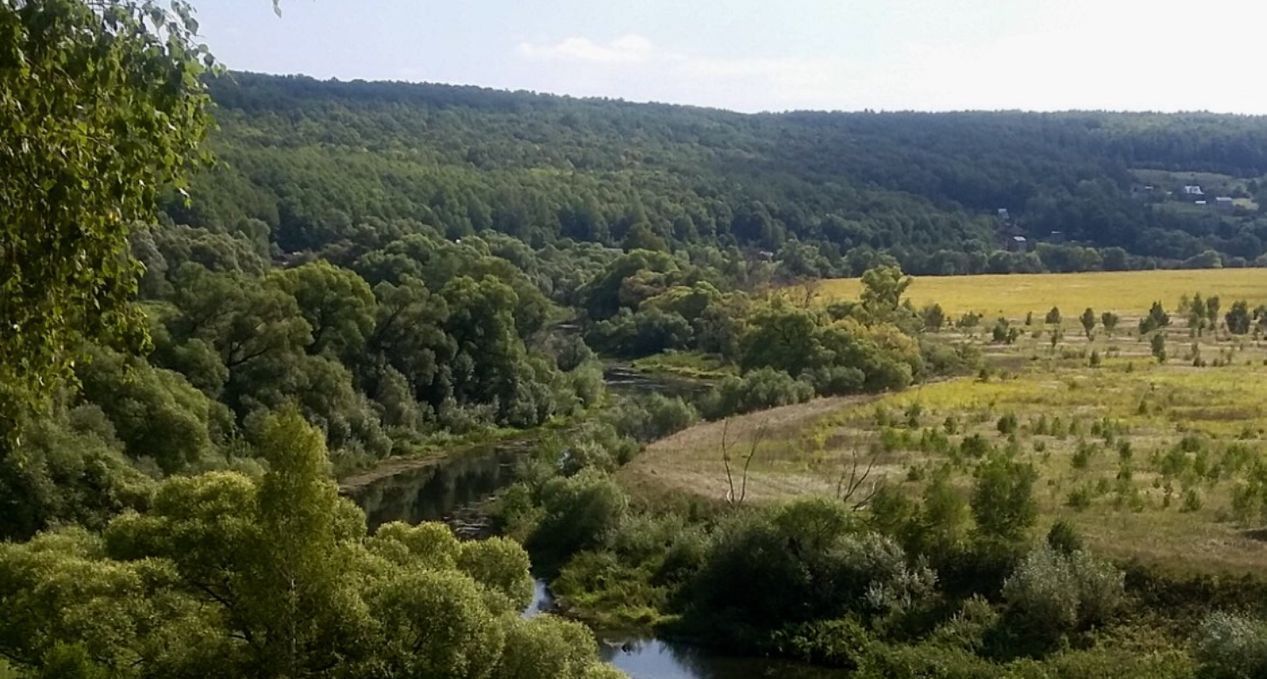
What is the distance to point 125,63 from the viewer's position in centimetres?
865

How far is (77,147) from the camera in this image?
325 inches

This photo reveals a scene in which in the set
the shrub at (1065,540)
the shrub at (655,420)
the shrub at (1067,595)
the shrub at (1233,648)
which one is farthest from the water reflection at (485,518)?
the shrub at (1233,648)

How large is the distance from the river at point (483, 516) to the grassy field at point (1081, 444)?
6316 millimetres

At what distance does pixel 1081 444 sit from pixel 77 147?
123 ft

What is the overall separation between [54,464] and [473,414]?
28.6 m

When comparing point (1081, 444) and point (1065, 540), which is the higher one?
point (1065, 540)

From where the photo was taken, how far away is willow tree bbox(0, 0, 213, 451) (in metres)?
8.16

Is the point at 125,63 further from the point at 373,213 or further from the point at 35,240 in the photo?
the point at 373,213

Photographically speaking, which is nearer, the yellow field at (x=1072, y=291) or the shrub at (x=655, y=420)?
the shrub at (x=655, y=420)

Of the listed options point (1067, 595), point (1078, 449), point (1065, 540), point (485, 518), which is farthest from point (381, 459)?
point (1067, 595)

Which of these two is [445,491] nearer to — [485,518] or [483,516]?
[483,516]

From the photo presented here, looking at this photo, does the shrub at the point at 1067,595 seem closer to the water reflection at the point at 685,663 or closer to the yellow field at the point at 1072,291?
the water reflection at the point at 685,663

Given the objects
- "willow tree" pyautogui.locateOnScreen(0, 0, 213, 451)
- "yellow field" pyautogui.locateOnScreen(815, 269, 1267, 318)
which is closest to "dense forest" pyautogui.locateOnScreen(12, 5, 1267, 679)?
"willow tree" pyautogui.locateOnScreen(0, 0, 213, 451)

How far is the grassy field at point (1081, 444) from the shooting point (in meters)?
31.3
